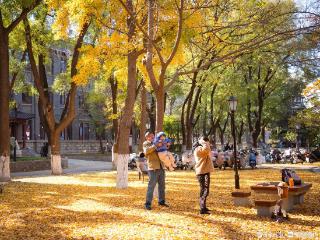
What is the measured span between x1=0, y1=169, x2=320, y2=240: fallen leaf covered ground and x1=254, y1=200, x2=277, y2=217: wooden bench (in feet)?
0.60

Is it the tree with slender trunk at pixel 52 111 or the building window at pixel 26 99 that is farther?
the building window at pixel 26 99

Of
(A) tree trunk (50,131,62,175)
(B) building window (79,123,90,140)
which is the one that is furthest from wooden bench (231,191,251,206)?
(B) building window (79,123,90,140)

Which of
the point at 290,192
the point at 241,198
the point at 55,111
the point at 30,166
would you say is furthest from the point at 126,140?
the point at 55,111

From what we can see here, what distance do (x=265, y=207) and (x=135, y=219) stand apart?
2.76m

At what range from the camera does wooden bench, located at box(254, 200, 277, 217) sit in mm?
9445

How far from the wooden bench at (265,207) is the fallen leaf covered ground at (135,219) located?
184mm

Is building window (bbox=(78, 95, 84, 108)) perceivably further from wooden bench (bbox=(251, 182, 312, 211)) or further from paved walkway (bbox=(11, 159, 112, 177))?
wooden bench (bbox=(251, 182, 312, 211))

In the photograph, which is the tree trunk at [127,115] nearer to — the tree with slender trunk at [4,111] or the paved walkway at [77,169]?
the tree with slender trunk at [4,111]

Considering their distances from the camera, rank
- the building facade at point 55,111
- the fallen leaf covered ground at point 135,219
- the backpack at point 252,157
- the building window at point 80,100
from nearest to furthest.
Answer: the fallen leaf covered ground at point 135,219, the backpack at point 252,157, the building facade at point 55,111, the building window at point 80,100

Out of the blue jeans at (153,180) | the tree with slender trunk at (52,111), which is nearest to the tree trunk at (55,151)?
the tree with slender trunk at (52,111)

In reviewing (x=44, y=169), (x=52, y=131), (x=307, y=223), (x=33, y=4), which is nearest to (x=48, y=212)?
(x=307, y=223)

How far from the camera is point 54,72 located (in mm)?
52688

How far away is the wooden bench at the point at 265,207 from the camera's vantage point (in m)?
9.45

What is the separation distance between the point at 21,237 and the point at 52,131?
14.5 metres
